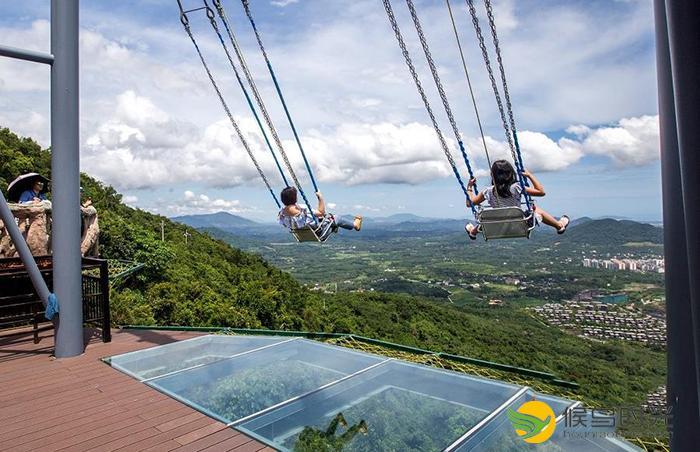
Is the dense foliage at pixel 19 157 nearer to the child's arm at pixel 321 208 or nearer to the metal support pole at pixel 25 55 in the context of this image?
the metal support pole at pixel 25 55

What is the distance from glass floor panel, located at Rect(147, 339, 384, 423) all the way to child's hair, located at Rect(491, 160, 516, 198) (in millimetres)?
2119

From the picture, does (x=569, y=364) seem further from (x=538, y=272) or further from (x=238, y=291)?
(x=538, y=272)

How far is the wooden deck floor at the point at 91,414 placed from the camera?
311 centimetres

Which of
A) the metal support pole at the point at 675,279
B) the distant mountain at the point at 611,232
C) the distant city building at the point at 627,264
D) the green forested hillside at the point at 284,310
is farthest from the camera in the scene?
the distant mountain at the point at 611,232

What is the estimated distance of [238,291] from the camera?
24578 mm

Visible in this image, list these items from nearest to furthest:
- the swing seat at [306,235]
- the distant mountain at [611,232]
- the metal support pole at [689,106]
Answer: the metal support pole at [689,106] < the swing seat at [306,235] < the distant mountain at [611,232]

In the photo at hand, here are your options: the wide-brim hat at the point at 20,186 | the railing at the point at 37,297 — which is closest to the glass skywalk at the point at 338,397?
the railing at the point at 37,297

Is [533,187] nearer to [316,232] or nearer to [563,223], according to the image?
[563,223]

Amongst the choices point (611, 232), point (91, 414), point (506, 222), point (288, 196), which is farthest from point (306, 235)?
point (611, 232)

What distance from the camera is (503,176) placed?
456 centimetres

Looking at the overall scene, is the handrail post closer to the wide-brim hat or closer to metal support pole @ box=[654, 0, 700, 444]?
the wide-brim hat

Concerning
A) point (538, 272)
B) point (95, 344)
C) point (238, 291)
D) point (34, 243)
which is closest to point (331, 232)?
point (95, 344)

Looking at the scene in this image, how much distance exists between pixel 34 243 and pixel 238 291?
18449mm

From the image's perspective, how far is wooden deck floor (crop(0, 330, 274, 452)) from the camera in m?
3.11
